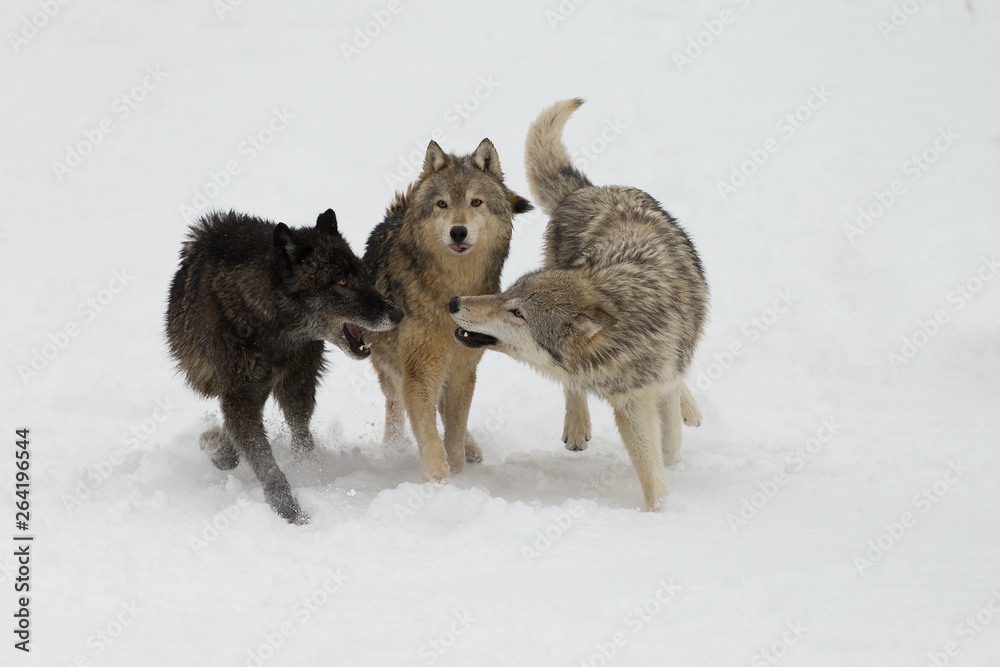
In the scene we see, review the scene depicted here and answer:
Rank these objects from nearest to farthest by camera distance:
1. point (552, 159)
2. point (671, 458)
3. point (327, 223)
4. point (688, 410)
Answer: point (327, 223) < point (671, 458) < point (688, 410) < point (552, 159)

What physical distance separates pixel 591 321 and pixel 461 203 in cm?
110

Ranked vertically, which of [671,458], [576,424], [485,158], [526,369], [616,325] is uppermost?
[485,158]

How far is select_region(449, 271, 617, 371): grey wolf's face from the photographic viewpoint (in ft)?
16.5

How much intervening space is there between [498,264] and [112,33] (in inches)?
398

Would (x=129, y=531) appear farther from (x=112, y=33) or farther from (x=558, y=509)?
(x=112, y=33)

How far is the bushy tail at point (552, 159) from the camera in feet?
22.5

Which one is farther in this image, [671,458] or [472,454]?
[472,454]

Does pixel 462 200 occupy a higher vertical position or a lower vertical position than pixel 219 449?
higher

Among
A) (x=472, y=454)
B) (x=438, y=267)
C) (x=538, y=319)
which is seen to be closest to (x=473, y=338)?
(x=538, y=319)

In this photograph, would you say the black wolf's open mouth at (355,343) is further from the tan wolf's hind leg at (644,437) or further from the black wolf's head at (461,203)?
the tan wolf's hind leg at (644,437)

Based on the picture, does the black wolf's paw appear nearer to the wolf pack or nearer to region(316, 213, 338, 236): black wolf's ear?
the wolf pack

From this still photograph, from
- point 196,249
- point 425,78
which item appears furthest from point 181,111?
point 196,249

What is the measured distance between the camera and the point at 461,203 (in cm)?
540

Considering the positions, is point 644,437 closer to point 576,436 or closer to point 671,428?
point 671,428
